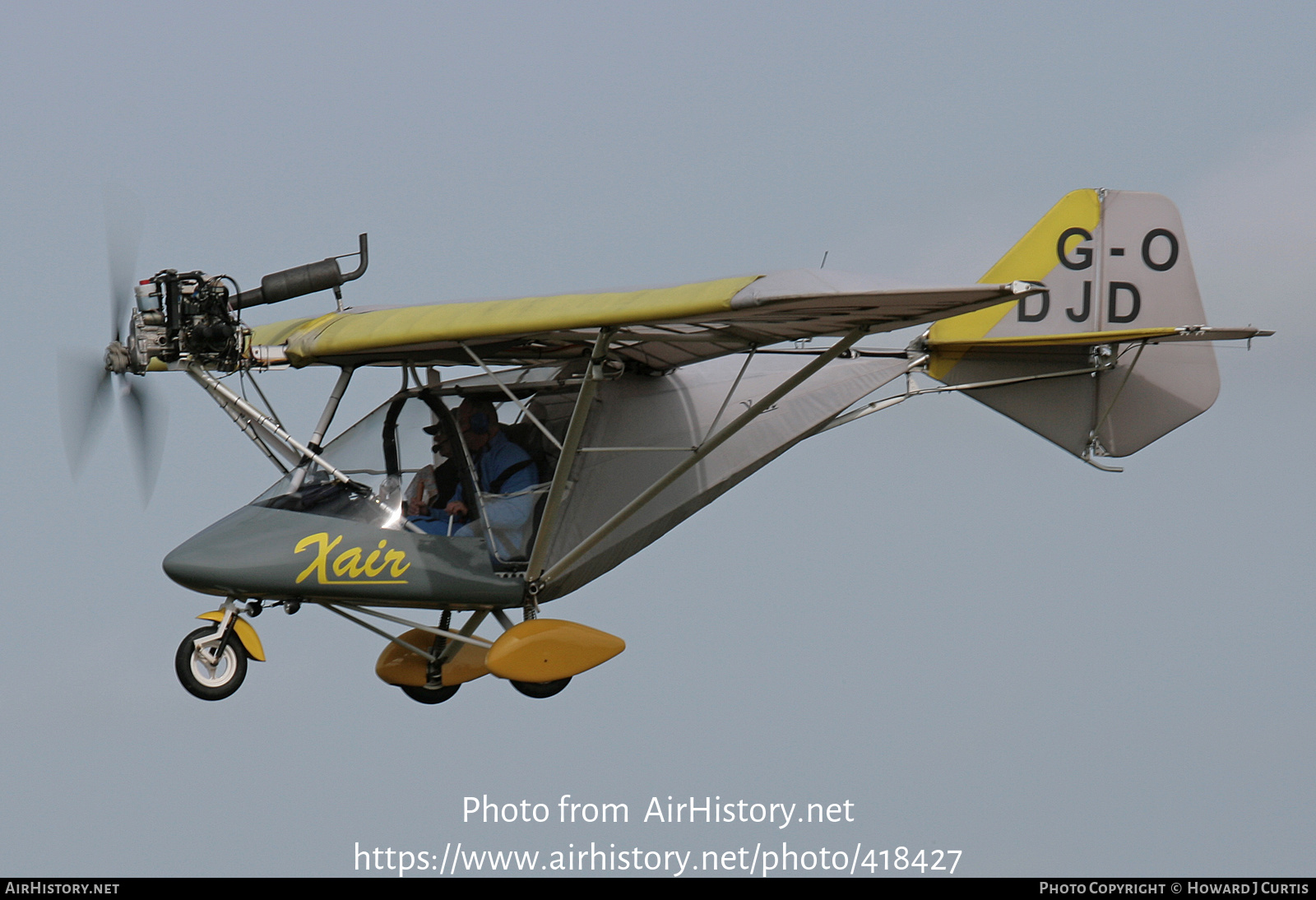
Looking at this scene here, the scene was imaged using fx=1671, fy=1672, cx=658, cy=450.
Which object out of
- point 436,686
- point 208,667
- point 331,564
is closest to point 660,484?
point 331,564

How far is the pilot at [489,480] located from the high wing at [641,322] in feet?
1.43

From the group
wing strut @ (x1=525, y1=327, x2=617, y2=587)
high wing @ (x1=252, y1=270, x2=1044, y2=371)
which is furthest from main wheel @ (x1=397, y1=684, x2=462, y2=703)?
high wing @ (x1=252, y1=270, x2=1044, y2=371)

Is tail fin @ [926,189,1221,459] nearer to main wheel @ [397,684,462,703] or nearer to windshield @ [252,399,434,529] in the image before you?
windshield @ [252,399,434,529]

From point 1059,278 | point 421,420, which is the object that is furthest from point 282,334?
point 1059,278

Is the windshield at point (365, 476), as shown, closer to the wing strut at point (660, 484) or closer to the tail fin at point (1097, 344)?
the wing strut at point (660, 484)

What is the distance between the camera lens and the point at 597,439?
11953 millimetres

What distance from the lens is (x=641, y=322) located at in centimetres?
999

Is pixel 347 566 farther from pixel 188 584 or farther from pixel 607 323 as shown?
pixel 607 323

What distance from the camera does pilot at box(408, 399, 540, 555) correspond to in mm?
11312

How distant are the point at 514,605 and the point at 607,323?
2312mm

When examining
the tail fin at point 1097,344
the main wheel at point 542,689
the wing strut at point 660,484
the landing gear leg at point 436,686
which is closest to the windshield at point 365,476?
the wing strut at point 660,484

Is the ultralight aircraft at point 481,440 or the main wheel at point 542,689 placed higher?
the ultralight aircraft at point 481,440

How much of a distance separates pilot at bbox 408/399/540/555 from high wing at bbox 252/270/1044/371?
1.43 feet

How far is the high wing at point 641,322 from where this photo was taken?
9.51 metres
